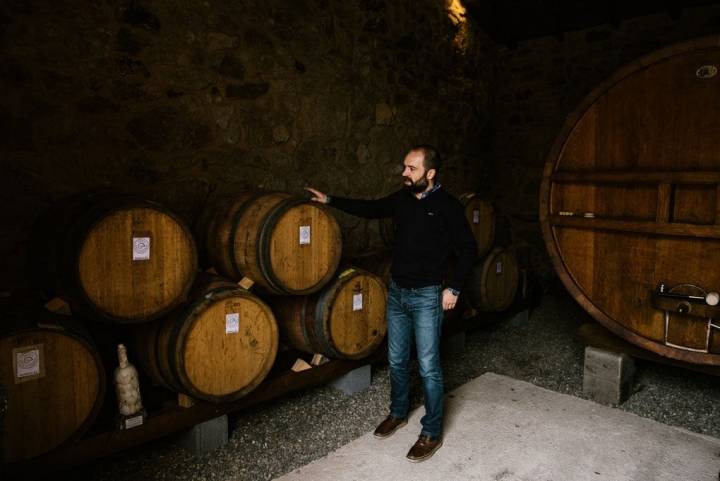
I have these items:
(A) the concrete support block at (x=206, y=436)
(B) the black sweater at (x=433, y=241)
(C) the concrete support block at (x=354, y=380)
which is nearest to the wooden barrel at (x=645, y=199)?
(B) the black sweater at (x=433, y=241)

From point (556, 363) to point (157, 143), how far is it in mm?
3681

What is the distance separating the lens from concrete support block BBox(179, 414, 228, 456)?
9.53 ft

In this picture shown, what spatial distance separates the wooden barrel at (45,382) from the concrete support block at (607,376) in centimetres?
319

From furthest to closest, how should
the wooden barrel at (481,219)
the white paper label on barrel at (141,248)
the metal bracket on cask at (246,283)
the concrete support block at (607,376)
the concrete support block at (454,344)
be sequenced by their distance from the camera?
1. the concrete support block at (454,344)
2. the wooden barrel at (481,219)
3. the concrete support block at (607,376)
4. the metal bracket on cask at (246,283)
5. the white paper label on barrel at (141,248)

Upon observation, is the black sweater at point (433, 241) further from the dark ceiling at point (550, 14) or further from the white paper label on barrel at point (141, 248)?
the dark ceiling at point (550, 14)

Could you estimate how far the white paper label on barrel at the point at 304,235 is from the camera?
9.92 ft

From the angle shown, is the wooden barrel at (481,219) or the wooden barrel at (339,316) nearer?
the wooden barrel at (339,316)

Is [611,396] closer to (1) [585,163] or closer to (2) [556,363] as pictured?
(2) [556,363]

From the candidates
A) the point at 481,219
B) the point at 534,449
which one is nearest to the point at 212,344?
the point at 534,449

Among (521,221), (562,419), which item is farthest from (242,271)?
(521,221)

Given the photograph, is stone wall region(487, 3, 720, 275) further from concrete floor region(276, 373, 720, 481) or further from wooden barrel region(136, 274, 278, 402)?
wooden barrel region(136, 274, 278, 402)

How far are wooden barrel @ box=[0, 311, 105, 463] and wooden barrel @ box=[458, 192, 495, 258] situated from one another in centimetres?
305

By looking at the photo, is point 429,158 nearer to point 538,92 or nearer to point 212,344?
point 212,344

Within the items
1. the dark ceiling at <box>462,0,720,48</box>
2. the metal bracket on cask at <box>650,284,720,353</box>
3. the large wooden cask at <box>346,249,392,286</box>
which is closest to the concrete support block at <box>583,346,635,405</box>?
the metal bracket on cask at <box>650,284,720,353</box>
